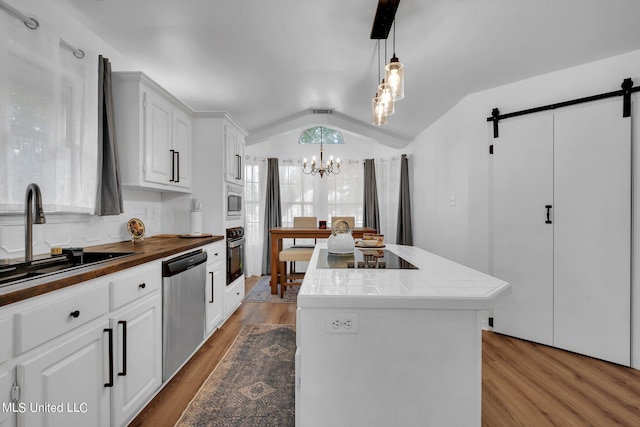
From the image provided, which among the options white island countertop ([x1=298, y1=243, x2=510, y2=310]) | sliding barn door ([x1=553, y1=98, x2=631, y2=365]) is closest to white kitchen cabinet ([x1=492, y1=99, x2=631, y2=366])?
sliding barn door ([x1=553, y1=98, x2=631, y2=365])

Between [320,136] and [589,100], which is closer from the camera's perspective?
[589,100]

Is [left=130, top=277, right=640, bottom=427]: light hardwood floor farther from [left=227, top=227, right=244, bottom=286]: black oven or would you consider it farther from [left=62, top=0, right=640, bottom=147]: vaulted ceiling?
[left=62, top=0, right=640, bottom=147]: vaulted ceiling

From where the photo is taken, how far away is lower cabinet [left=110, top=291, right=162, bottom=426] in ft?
4.68

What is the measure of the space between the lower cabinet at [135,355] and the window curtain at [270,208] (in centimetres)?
347

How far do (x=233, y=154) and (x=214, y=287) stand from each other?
1535 mm

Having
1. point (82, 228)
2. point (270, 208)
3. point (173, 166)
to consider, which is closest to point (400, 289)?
point (82, 228)

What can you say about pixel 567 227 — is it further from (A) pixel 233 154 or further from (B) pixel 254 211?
(B) pixel 254 211

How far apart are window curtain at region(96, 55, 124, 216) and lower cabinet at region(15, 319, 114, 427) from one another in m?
1.04

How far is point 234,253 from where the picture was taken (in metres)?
3.39

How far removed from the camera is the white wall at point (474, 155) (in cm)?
231

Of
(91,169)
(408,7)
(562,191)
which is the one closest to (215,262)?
(91,169)

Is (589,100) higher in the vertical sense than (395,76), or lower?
higher

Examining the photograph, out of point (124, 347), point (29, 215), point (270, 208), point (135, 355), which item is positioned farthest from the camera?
point (270, 208)

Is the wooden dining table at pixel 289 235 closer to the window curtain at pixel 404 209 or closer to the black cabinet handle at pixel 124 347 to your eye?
the window curtain at pixel 404 209
